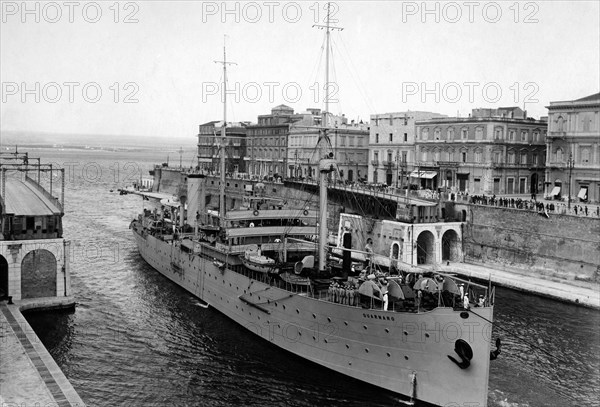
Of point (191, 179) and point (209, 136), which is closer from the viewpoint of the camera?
point (191, 179)

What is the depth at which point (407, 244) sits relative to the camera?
51.1 meters

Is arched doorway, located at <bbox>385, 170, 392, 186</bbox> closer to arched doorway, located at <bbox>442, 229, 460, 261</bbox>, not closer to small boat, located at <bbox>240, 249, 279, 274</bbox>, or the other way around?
arched doorway, located at <bbox>442, 229, 460, 261</bbox>

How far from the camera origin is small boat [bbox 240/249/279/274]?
32906mm

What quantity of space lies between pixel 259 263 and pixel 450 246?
→ 82.6ft

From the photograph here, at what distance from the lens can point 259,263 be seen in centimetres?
3406

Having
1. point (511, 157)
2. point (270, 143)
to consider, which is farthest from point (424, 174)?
point (270, 143)

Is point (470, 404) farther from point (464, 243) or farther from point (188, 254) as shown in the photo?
point (464, 243)

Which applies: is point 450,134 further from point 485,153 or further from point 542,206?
point 542,206

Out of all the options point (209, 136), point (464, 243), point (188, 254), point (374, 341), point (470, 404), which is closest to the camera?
point (470, 404)

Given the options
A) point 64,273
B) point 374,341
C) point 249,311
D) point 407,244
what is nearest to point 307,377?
point 374,341

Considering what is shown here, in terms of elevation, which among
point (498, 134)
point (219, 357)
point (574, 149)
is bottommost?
point (219, 357)

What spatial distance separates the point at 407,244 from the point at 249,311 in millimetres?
20689

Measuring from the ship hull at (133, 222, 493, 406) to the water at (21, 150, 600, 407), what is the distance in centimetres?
76

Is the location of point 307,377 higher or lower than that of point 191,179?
lower
